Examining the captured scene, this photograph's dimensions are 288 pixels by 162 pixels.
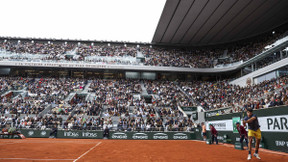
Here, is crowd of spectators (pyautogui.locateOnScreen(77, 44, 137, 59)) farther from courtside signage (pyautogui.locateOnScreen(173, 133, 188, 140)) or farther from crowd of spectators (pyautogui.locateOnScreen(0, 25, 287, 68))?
courtside signage (pyautogui.locateOnScreen(173, 133, 188, 140))

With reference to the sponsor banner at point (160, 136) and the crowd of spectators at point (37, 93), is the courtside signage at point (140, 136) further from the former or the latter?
the crowd of spectators at point (37, 93)

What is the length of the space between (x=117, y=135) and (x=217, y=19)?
1072 inches

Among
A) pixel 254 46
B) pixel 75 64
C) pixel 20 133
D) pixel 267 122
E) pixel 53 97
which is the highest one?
pixel 254 46

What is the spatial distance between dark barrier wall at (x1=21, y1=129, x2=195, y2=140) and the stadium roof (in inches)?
795

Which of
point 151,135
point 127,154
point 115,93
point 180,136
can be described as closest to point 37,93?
point 115,93

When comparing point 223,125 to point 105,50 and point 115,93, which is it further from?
point 105,50

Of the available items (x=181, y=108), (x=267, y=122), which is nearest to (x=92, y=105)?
(x=181, y=108)

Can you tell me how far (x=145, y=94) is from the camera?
32344 mm

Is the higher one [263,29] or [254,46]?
[263,29]

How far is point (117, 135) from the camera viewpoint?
20.4 meters

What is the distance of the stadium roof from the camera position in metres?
29.6

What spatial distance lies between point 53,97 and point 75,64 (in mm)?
10884

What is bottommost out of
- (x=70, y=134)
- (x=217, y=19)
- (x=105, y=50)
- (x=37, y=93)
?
(x=70, y=134)

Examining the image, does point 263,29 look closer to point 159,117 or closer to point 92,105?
point 159,117
